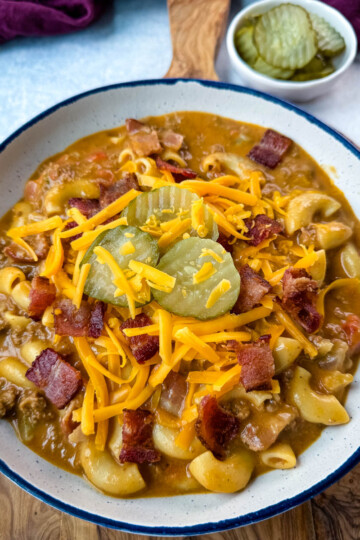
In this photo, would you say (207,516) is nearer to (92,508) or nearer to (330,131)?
(92,508)

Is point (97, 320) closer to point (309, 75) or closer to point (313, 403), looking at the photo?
point (313, 403)

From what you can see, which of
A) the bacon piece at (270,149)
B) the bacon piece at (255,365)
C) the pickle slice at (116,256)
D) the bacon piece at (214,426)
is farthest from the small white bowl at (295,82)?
the bacon piece at (214,426)

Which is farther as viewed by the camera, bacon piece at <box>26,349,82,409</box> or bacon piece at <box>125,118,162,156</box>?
bacon piece at <box>125,118,162,156</box>

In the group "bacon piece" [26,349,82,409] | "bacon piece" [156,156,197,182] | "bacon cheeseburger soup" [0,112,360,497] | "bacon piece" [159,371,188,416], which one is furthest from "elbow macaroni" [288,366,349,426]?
"bacon piece" [156,156,197,182]

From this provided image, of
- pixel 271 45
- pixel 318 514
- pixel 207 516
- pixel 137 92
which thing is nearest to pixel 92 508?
pixel 207 516

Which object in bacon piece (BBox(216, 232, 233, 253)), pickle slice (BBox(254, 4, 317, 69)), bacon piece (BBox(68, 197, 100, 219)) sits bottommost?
bacon piece (BBox(68, 197, 100, 219))

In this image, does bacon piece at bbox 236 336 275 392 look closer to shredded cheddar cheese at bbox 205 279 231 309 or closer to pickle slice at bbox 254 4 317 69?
shredded cheddar cheese at bbox 205 279 231 309
